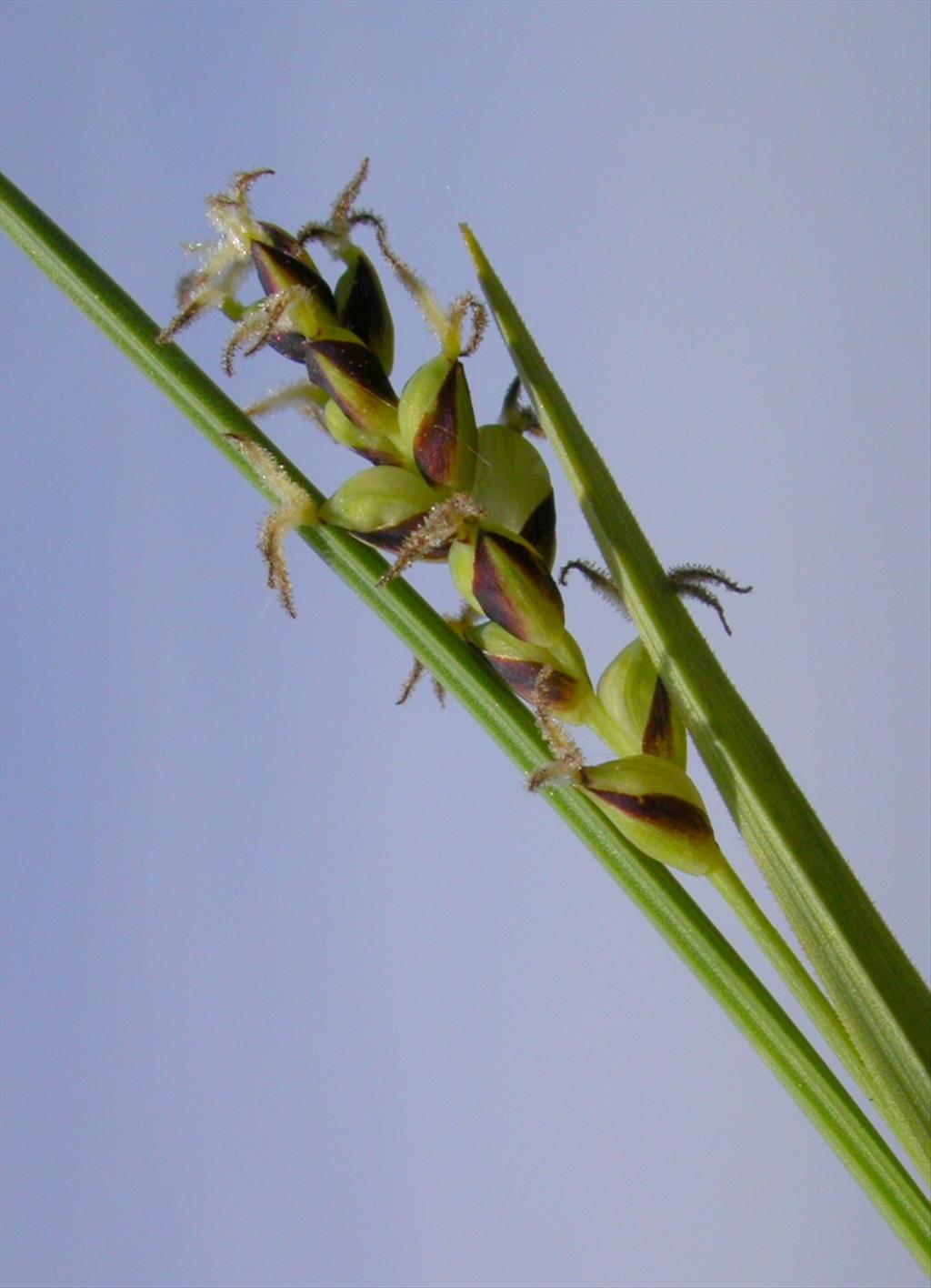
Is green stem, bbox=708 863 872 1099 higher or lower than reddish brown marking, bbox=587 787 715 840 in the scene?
lower

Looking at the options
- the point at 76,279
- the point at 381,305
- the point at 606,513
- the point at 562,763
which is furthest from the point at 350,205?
the point at 562,763

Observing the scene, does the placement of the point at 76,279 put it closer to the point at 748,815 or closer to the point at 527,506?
the point at 527,506

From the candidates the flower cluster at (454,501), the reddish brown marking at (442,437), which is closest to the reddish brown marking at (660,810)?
the flower cluster at (454,501)

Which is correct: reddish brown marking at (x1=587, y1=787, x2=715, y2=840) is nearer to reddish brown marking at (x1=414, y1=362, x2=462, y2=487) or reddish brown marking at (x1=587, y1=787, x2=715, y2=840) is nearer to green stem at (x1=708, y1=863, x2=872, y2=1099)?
green stem at (x1=708, y1=863, x2=872, y2=1099)

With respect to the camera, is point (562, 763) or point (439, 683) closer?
point (562, 763)

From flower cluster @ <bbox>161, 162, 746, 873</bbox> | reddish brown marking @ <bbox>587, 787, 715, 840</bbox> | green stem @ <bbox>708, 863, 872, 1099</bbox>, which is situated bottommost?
green stem @ <bbox>708, 863, 872, 1099</bbox>

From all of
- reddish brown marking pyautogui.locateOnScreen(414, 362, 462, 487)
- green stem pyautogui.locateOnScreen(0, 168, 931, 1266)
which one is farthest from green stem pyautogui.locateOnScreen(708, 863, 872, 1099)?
reddish brown marking pyautogui.locateOnScreen(414, 362, 462, 487)
